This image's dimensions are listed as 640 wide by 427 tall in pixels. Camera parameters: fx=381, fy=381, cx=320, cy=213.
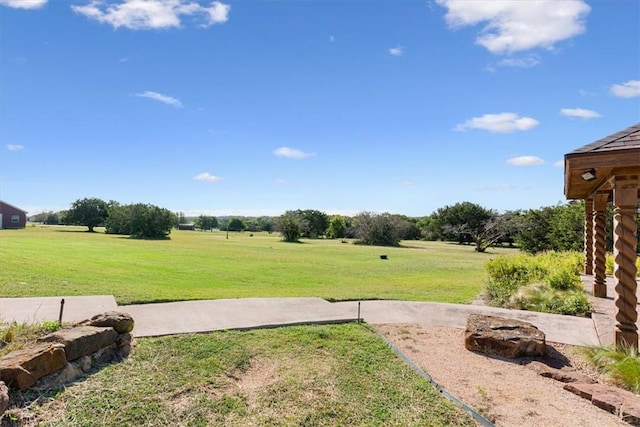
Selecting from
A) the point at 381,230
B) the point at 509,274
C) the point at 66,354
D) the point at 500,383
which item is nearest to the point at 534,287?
the point at 509,274

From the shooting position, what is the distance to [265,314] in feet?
21.6

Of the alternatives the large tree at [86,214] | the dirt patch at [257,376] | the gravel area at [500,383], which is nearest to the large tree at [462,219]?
the gravel area at [500,383]

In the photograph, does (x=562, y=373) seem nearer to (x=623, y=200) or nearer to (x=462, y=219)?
(x=623, y=200)

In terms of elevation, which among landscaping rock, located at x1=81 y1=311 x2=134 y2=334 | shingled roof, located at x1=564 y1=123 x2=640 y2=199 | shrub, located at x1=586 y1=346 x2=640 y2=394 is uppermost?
shingled roof, located at x1=564 y1=123 x2=640 y2=199

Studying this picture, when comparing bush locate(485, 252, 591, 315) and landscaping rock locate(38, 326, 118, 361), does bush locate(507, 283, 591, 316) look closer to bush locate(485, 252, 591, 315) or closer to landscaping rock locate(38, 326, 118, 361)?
bush locate(485, 252, 591, 315)

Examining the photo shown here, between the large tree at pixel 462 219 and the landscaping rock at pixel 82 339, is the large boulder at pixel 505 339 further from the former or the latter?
the large tree at pixel 462 219

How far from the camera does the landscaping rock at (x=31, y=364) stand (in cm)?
325

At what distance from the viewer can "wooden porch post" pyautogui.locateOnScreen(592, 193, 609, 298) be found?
9.37 meters

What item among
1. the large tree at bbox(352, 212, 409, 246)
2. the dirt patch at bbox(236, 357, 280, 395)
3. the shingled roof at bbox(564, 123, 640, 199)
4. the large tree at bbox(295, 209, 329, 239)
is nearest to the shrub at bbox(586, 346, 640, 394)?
the shingled roof at bbox(564, 123, 640, 199)

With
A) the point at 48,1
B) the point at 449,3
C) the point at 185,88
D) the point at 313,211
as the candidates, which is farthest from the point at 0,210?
the point at 449,3

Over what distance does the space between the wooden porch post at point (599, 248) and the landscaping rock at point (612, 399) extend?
637cm

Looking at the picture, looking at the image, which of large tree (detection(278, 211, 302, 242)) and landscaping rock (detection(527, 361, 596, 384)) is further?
large tree (detection(278, 211, 302, 242))

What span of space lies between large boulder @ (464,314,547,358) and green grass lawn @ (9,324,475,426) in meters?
1.35

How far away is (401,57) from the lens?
11.4 m
